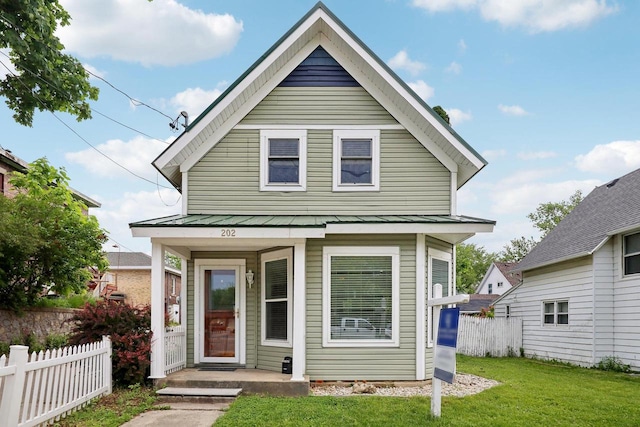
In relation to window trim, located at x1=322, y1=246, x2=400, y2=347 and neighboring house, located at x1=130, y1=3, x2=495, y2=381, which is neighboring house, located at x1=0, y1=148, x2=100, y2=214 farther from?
window trim, located at x1=322, y1=246, x2=400, y2=347

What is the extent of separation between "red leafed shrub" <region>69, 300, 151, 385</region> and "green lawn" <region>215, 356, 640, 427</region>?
6.91 feet

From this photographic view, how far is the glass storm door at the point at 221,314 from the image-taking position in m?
10.7

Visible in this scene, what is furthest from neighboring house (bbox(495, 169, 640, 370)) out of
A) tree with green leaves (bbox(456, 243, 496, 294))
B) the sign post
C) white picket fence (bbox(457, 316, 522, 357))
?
tree with green leaves (bbox(456, 243, 496, 294))

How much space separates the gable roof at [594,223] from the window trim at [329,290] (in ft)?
23.5

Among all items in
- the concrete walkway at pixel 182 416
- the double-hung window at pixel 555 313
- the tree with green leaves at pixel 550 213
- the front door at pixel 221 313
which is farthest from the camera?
the tree with green leaves at pixel 550 213

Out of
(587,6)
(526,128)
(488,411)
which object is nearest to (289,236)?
(488,411)

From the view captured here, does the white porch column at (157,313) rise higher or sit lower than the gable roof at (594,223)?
lower

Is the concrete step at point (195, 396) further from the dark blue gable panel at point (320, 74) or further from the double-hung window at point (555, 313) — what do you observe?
the double-hung window at point (555, 313)

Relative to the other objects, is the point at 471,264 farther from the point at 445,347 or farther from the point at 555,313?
the point at 445,347

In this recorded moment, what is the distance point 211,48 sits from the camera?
1594 cm

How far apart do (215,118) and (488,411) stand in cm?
726

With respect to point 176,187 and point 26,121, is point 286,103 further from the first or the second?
point 26,121

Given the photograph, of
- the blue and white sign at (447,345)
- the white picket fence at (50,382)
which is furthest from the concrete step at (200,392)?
the blue and white sign at (447,345)

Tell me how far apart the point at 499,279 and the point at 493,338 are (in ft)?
85.8
